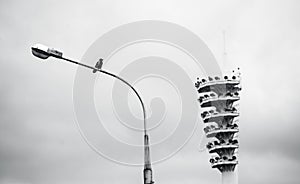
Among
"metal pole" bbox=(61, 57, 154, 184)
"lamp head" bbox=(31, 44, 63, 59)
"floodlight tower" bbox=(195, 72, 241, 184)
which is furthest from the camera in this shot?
"floodlight tower" bbox=(195, 72, 241, 184)

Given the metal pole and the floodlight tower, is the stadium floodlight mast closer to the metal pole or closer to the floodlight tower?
the metal pole

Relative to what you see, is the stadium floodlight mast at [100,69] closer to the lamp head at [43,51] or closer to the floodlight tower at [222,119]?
the lamp head at [43,51]

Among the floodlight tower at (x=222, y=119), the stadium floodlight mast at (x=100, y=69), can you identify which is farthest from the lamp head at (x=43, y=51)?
the floodlight tower at (x=222, y=119)

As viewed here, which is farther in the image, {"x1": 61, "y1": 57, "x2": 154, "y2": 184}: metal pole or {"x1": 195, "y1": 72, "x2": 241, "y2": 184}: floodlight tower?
{"x1": 195, "y1": 72, "x2": 241, "y2": 184}: floodlight tower

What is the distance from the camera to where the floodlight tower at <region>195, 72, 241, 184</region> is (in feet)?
497

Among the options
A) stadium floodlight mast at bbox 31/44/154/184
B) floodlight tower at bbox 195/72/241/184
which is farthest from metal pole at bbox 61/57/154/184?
floodlight tower at bbox 195/72/241/184

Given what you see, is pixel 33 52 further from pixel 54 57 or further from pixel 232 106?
pixel 232 106

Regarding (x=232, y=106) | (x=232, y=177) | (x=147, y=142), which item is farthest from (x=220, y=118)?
(x=147, y=142)

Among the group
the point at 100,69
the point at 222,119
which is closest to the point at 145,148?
the point at 100,69

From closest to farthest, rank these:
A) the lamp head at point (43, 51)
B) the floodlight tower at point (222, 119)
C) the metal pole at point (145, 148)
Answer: the lamp head at point (43, 51) < the metal pole at point (145, 148) < the floodlight tower at point (222, 119)

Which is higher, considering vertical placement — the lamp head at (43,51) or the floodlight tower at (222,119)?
the floodlight tower at (222,119)

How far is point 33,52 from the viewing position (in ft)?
88.6

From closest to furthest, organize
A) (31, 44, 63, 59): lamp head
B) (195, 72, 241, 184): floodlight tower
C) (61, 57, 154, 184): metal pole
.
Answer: (31, 44, 63, 59): lamp head, (61, 57, 154, 184): metal pole, (195, 72, 241, 184): floodlight tower

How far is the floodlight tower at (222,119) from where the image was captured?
15150cm
